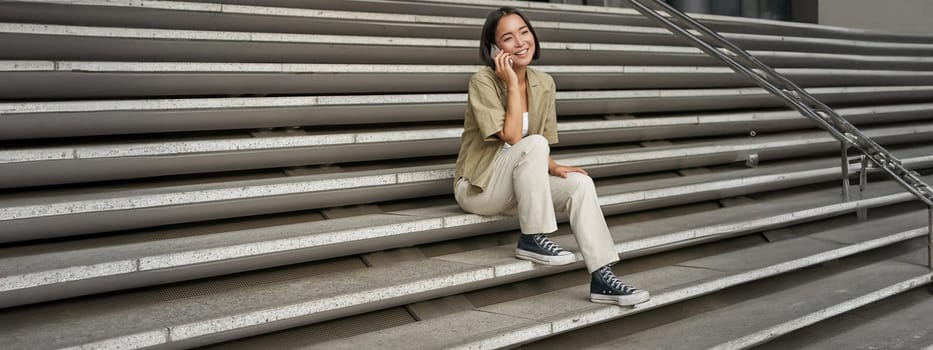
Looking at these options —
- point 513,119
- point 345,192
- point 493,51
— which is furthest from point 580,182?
point 345,192

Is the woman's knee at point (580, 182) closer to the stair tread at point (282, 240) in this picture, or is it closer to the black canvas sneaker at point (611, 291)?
the black canvas sneaker at point (611, 291)

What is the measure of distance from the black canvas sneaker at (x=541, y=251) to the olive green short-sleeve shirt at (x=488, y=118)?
0.77 feet

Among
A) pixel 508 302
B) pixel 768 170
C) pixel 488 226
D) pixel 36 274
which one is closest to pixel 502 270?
pixel 508 302

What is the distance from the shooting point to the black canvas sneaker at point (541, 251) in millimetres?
3062

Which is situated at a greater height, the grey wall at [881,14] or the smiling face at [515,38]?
the grey wall at [881,14]

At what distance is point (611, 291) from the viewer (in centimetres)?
302

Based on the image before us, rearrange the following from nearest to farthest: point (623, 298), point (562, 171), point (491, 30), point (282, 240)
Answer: point (282, 240) < point (623, 298) < point (562, 171) < point (491, 30)

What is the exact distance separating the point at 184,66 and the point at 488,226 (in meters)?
1.25

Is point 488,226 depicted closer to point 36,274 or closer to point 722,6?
point 36,274

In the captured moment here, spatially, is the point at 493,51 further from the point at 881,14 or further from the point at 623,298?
the point at 881,14

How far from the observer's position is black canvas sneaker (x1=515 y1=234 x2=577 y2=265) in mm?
3062

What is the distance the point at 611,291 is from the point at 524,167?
0.48 meters

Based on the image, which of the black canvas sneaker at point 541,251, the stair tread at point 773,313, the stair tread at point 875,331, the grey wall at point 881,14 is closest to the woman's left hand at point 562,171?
the black canvas sneaker at point 541,251

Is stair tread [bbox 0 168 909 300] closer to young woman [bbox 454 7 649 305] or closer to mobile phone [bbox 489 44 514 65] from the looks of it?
young woman [bbox 454 7 649 305]
